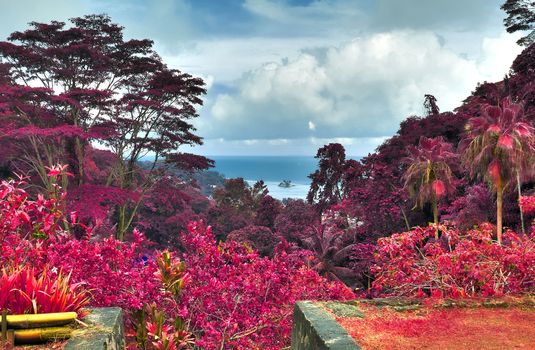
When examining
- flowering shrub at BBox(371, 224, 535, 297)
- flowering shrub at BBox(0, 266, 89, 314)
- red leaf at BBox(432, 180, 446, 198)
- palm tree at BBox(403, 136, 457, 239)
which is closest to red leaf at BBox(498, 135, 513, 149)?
red leaf at BBox(432, 180, 446, 198)

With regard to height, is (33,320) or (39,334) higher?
(33,320)

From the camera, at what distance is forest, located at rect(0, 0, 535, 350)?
583 centimetres

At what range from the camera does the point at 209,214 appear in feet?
89.0

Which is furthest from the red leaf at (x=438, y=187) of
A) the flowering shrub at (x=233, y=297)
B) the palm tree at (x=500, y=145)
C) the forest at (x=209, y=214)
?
the flowering shrub at (x=233, y=297)

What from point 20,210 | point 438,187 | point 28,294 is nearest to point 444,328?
point 28,294

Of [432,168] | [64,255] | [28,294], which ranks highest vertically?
[432,168]

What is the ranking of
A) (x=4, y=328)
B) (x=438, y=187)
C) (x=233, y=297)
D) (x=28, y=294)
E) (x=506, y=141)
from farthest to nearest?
(x=438, y=187) < (x=506, y=141) < (x=233, y=297) < (x=28, y=294) < (x=4, y=328)

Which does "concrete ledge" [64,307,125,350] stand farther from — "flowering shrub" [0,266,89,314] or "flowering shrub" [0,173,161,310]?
"flowering shrub" [0,173,161,310]

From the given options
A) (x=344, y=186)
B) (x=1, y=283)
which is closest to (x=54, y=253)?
(x=1, y=283)

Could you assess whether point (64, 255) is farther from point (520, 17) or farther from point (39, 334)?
point (520, 17)

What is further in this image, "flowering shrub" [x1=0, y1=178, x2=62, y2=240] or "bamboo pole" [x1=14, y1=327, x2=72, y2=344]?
"flowering shrub" [x1=0, y1=178, x2=62, y2=240]

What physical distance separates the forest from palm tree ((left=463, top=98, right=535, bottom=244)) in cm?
4

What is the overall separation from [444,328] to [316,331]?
4.43ft

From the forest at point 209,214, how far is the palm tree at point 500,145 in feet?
0.13
